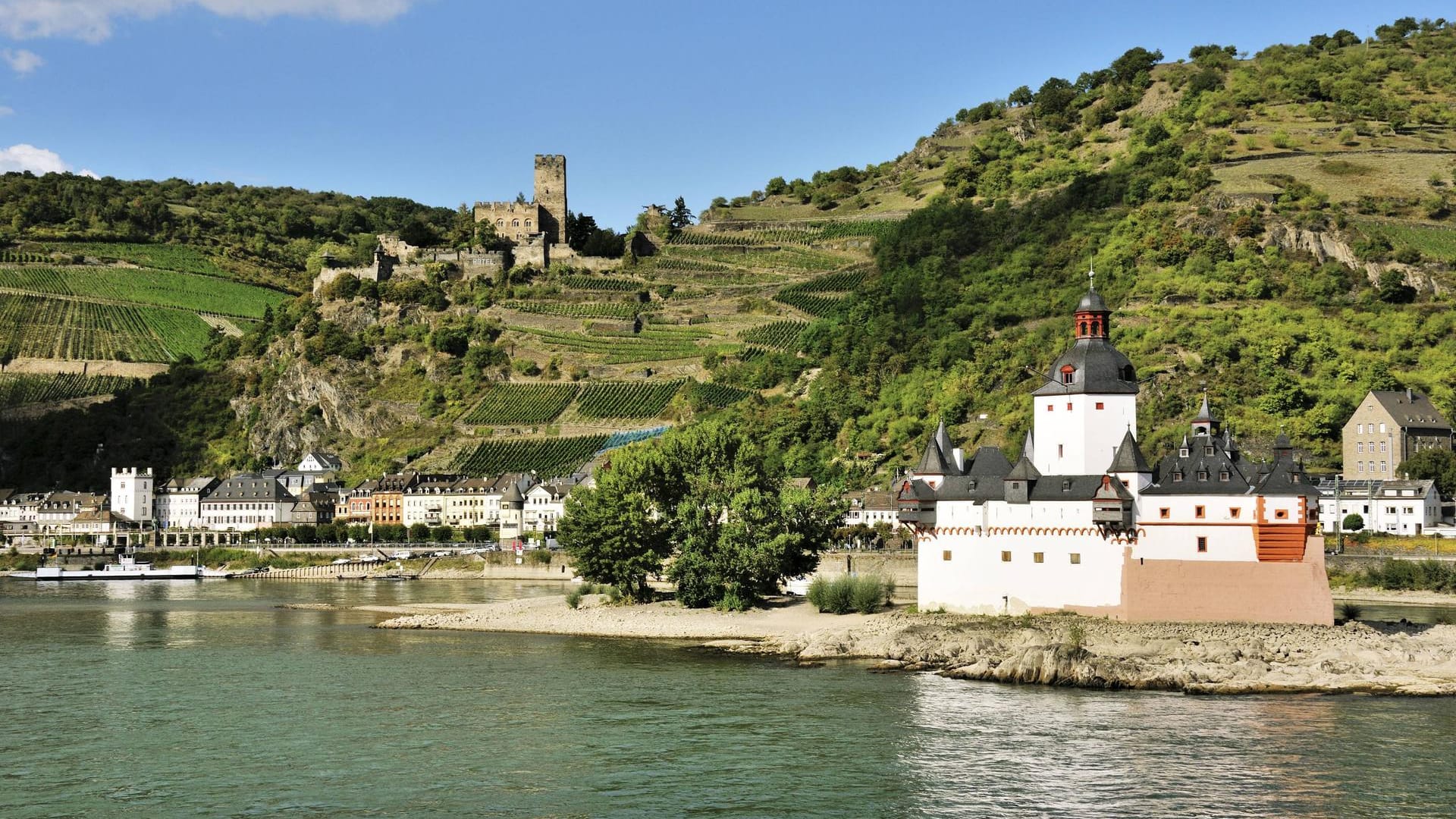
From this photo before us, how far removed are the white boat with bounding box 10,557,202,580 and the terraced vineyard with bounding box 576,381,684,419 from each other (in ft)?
98.5

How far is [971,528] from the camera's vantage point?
45.7m

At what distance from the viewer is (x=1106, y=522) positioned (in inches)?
1692

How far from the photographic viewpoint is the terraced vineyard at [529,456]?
107 m

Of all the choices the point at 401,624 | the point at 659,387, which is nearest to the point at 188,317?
the point at 659,387

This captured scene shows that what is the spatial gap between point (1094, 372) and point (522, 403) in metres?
76.0

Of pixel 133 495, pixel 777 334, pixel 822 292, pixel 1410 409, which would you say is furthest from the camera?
pixel 822 292

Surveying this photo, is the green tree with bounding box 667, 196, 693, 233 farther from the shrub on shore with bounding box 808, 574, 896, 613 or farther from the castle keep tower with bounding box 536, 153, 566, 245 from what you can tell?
the shrub on shore with bounding box 808, 574, 896, 613

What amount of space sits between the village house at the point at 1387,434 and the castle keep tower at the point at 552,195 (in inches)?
3263

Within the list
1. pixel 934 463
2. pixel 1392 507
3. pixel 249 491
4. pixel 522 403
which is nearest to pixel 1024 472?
pixel 934 463

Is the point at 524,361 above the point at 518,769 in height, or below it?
above

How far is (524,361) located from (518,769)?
308 feet

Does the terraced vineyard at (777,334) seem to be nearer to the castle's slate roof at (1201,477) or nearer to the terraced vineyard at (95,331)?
the terraced vineyard at (95,331)

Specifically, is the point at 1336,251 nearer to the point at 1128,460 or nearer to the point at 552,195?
the point at 1128,460

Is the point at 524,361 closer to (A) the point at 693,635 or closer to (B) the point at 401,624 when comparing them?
(B) the point at 401,624
